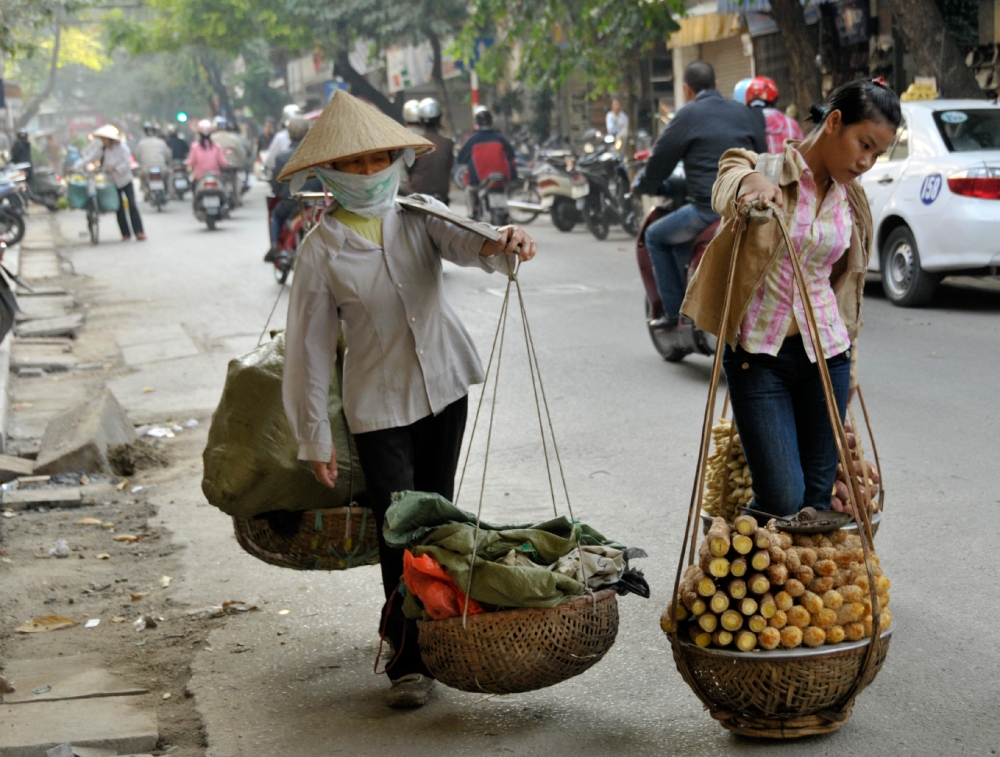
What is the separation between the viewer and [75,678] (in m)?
4.04

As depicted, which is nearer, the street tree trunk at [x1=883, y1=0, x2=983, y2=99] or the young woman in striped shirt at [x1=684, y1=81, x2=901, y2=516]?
the young woman in striped shirt at [x1=684, y1=81, x2=901, y2=516]

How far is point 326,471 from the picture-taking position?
142 inches

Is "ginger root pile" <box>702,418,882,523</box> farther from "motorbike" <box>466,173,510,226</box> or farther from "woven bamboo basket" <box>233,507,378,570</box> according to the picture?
"motorbike" <box>466,173,510,226</box>

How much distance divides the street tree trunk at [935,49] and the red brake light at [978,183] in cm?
306

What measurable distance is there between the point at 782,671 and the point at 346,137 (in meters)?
1.81

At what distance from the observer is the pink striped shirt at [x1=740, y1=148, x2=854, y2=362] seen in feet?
10.8

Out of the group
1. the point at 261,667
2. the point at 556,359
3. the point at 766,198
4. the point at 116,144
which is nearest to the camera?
the point at 766,198

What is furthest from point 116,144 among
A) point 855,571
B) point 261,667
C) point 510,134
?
point 855,571

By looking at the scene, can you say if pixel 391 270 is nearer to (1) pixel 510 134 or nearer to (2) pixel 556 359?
(2) pixel 556 359

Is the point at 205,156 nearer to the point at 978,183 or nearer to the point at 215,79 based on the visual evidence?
the point at 978,183

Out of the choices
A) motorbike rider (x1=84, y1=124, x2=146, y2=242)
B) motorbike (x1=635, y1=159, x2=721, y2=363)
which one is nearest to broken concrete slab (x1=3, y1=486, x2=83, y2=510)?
motorbike (x1=635, y1=159, x2=721, y2=363)

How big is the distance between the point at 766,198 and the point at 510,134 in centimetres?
2961

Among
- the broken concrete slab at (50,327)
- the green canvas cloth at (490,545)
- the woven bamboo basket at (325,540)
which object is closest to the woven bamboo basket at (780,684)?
the green canvas cloth at (490,545)

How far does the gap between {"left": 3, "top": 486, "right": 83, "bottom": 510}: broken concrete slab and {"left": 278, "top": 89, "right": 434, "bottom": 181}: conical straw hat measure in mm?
3249
